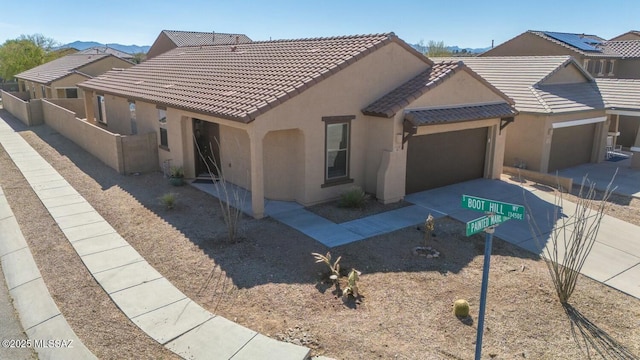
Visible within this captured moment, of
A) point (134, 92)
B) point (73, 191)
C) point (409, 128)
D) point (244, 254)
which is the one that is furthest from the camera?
point (134, 92)

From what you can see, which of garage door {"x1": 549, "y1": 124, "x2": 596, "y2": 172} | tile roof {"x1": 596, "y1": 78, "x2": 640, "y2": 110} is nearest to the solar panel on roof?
tile roof {"x1": 596, "y1": 78, "x2": 640, "y2": 110}

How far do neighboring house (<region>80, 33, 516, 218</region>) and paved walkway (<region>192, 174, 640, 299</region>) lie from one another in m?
0.72

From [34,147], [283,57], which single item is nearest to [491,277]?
[283,57]

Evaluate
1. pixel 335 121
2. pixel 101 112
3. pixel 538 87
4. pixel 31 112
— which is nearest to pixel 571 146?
pixel 538 87

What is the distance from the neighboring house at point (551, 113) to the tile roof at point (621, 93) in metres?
0.42

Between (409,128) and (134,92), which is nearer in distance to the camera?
(409,128)

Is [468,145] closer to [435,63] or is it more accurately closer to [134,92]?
[435,63]

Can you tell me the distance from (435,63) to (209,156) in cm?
815

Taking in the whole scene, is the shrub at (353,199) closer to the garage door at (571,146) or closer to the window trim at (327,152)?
the window trim at (327,152)

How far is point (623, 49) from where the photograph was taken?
34.9 meters

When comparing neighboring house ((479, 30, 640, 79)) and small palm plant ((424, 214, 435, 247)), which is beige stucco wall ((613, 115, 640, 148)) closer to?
neighboring house ((479, 30, 640, 79))

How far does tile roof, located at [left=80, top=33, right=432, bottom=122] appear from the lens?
1202cm

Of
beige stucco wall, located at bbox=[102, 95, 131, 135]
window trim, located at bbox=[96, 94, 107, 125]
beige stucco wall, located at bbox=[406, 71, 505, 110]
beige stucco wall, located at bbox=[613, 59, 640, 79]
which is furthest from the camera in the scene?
beige stucco wall, located at bbox=[613, 59, 640, 79]

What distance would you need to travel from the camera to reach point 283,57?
15328 millimetres
